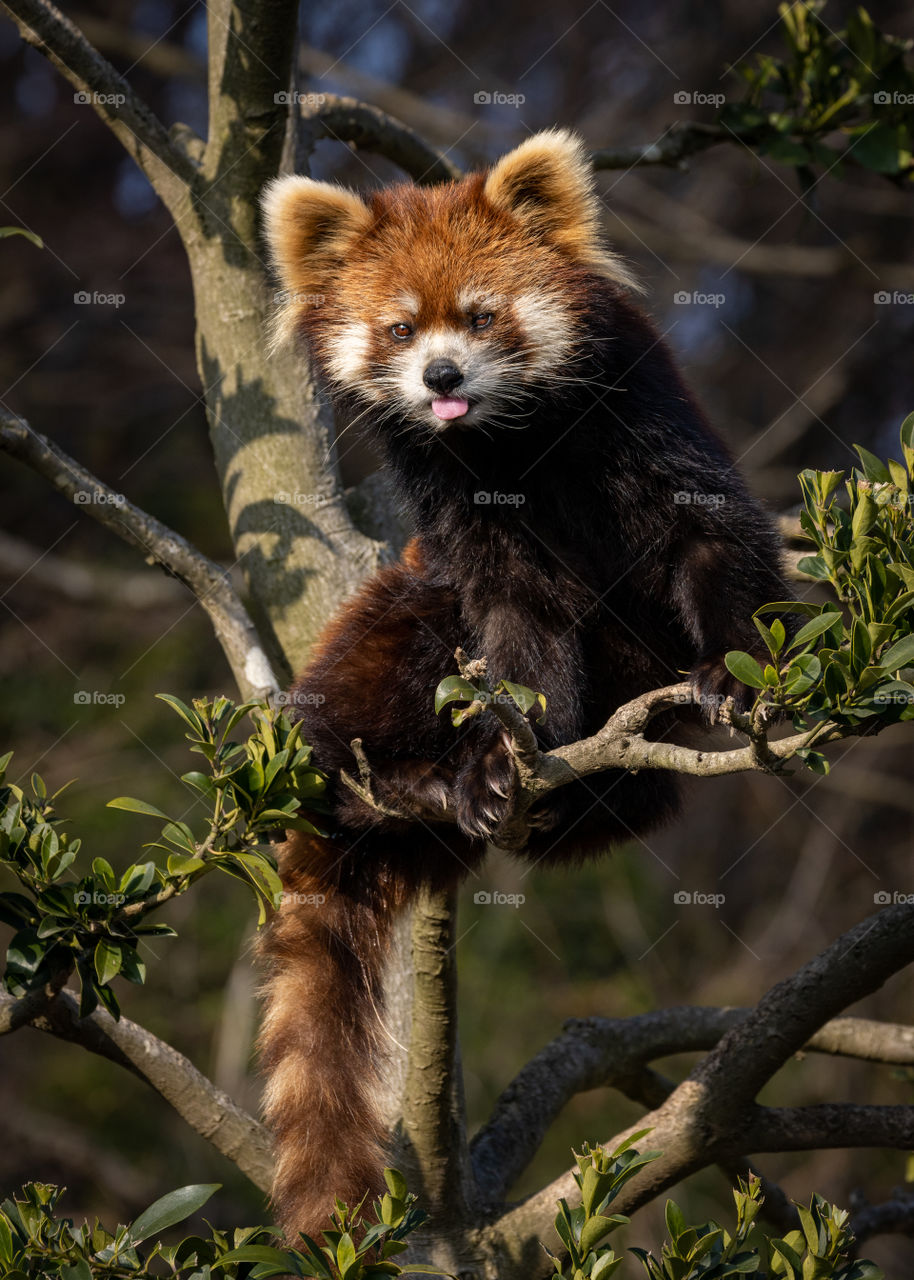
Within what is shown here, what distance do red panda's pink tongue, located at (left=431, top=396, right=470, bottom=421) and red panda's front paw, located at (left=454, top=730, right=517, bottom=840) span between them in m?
0.81

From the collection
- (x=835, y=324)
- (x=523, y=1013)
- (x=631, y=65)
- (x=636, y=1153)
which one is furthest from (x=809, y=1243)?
(x=631, y=65)

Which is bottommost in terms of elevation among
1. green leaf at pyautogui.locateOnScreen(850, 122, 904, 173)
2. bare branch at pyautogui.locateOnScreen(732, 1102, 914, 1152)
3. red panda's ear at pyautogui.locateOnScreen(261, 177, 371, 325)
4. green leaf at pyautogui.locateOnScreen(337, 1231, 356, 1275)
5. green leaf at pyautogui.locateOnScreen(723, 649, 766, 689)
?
bare branch at pyautogui.locateOnScreen(732, 1102, 914, 1152)

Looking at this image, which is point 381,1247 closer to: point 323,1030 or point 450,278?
point 323,1030

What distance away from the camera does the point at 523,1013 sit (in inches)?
295

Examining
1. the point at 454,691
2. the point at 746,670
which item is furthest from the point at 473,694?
the point at 746,670

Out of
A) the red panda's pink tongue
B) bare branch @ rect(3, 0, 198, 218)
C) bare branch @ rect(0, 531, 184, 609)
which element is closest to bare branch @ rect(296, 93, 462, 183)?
bare branch @ rect(3, 0, 198, 218)

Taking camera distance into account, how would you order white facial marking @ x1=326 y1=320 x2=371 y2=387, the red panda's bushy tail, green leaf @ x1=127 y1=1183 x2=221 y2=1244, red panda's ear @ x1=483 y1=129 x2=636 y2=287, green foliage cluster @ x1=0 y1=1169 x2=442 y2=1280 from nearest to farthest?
green foliage cluster @ x1=0 y1=1169 x2=442 y2=1280 → green leaf @ x1=127 y1=1183 x2=221 y2=1244 → the red panda's bushy tail → red panda's ear @ x1=483 y1=129 x2=636 y2=287 → white facial marking @ x1=326 y1=320 x2=371 y2=387

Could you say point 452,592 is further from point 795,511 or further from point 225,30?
point 225,30

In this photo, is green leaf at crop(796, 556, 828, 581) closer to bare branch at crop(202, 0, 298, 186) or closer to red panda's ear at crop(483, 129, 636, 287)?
red panda's ear at crop(483, 129, 636, 287)

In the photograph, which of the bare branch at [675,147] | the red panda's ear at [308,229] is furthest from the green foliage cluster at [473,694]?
the bare branch at [675,147]

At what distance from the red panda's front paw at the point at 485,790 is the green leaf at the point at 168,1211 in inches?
40.0

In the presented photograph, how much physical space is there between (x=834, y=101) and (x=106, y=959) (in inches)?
134

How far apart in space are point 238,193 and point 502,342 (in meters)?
1.15

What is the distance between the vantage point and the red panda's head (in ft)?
10.6
